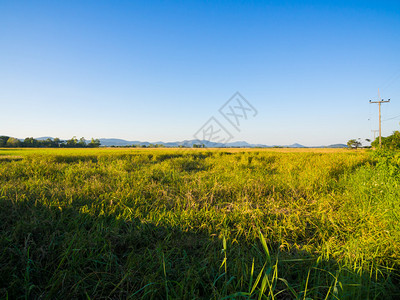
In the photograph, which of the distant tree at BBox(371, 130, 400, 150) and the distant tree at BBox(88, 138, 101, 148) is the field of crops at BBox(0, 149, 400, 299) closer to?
the distant tree at BBox(371, 130, 400, 150)

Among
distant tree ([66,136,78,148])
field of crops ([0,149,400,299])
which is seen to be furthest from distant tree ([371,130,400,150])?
distant tree ([66,136,78,148])

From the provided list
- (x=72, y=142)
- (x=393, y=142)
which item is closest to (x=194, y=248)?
(x=393, y=142)

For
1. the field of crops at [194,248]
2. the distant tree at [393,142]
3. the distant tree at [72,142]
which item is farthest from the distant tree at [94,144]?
the distant tree at [393,142]

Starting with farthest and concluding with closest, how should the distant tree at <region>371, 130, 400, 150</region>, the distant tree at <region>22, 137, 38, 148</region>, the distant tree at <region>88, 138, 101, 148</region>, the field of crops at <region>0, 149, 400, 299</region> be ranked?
the distant tree at <region>88, 138, 101, 148</region> → the distant tree at <region>22, 137, 38, 148</region> → the distant tree at <region>371, 130, 400, 150</region> → the field of crops at <region>0, 149, 400, 299</region>

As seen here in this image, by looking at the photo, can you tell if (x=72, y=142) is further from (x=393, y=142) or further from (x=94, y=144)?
(x=393, y=142)

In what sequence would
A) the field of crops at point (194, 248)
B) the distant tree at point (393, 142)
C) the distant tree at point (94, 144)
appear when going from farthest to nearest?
the distant tree at point (94, 144)
the distant tree at point (393, 142)
the field of crops at point (194, 248)

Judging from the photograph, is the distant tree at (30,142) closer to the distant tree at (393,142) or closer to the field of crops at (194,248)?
the field of crops at (194,248)

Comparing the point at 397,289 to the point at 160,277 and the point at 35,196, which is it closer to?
the point at 160,277

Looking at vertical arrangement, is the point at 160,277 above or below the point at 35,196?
below

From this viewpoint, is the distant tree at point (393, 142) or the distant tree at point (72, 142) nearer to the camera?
the distant tree at point (393, 142)

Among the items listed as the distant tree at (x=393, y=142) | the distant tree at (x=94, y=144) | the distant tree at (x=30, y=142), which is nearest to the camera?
the distant tree at (x=393, y=142)

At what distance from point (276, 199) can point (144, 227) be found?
2519 mm

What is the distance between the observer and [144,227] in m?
2.21

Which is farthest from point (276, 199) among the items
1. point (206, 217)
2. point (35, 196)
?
point (35, 196)
